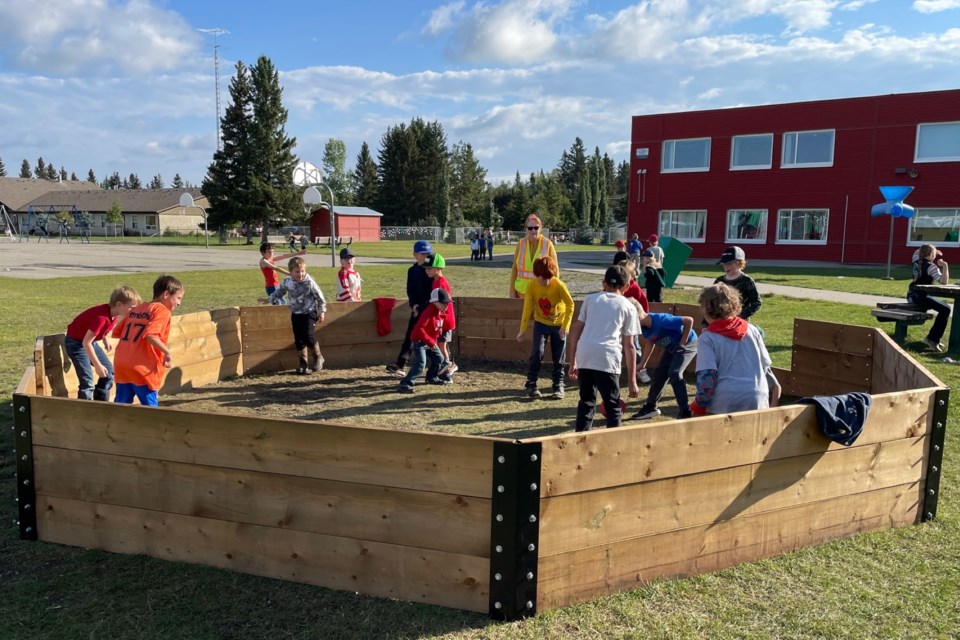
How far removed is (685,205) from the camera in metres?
37.1

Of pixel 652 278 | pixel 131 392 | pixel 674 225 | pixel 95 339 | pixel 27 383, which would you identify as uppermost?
pixel 674 225

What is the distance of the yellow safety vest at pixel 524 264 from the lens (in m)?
9.87

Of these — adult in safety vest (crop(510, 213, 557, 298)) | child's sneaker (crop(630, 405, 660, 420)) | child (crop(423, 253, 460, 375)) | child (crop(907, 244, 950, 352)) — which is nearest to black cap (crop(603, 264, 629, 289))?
child's sneaker (crop(630, 405, 660, 420))

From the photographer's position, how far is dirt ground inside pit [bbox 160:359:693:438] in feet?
25.1

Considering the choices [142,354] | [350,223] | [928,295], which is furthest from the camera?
[350,223]

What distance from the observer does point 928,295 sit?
40.2 ft

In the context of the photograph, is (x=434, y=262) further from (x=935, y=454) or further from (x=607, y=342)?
(x=935, y=454)

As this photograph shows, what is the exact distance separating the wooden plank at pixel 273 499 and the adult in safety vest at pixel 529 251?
5.97m

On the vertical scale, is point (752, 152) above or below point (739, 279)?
above

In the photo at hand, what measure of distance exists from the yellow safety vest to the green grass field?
235 inches

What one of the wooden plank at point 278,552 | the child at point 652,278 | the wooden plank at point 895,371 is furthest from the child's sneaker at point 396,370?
the wooden plank at point 895,371

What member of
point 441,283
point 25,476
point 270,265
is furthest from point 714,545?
point 270,265

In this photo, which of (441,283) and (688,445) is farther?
(441,283)

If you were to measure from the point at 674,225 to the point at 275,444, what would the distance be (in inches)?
1423
